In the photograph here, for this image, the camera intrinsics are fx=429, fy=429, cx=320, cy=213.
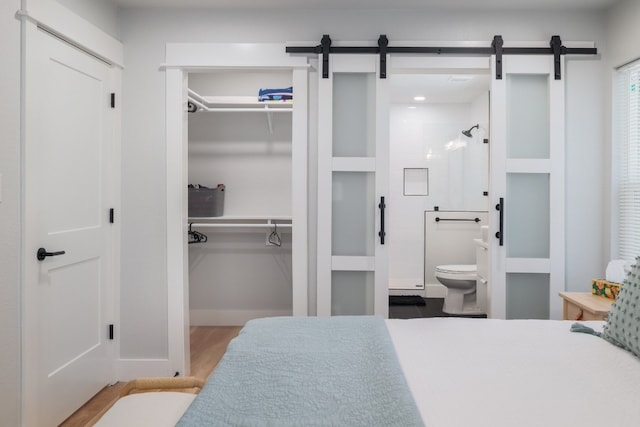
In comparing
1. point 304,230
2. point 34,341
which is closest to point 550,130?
point 304,230

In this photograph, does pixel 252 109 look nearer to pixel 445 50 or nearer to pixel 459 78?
pixel 445 50

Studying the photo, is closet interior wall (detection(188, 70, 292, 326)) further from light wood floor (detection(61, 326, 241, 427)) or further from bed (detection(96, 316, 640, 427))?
bed (detection(96, 316, 640, 427))

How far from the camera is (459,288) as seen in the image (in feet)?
15.5

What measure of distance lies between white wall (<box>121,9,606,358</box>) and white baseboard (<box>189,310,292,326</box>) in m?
1.26

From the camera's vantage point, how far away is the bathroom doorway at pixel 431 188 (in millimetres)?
5344

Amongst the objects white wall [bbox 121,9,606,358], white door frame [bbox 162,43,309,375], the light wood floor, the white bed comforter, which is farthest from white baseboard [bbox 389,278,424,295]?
the white bed comforter

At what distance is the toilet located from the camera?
462cm

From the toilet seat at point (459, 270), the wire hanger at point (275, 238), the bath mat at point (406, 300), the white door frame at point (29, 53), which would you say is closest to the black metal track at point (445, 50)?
the white door frame at point (29, 53)

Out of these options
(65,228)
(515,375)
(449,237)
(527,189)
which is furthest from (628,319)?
(449,237)

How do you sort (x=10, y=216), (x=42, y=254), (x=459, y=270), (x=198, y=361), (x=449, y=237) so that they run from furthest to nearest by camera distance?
(x=449, y=237), (x=459, y=270), (x=198, y=361), (x=42, y=254), (x=10, y=216)

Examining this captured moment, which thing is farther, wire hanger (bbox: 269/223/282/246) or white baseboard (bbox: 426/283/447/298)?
white baseboard (bbox: 426/283/447/298)

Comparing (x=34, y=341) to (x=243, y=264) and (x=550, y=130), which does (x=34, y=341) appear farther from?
(x=550, y=130)

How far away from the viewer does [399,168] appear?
551cm

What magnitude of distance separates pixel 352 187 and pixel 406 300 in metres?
2.62
